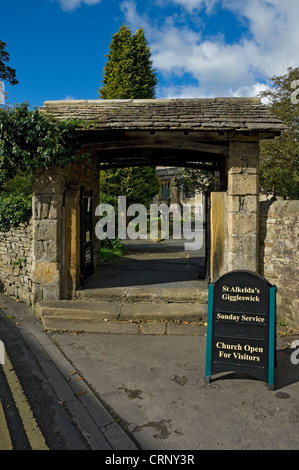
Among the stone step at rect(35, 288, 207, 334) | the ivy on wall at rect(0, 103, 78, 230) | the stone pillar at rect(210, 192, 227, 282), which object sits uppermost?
the ivy on wall at rect(0, 103, 78, 230)

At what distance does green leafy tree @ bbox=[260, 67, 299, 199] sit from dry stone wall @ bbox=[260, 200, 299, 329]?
29.1 ft

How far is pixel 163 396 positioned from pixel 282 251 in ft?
11.4

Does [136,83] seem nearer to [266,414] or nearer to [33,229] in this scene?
[33,229]

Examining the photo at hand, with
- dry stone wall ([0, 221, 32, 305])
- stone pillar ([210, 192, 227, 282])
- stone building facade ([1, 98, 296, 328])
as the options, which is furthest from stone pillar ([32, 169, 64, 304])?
stone pillar ([210, 192, 227, 282])

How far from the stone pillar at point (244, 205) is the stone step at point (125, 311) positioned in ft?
3.52

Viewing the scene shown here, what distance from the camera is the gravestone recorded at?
3.67m

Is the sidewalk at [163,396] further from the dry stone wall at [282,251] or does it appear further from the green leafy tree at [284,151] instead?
the green leafy tree at [284,151]

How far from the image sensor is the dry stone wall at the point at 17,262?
22.3ft

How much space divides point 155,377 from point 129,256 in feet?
25.4

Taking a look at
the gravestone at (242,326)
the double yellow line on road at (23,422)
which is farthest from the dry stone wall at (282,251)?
the double yellow line on road at (23,422)

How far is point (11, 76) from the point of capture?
20969 millimetres

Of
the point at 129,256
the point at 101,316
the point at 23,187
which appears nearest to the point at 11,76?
the point at 23,187

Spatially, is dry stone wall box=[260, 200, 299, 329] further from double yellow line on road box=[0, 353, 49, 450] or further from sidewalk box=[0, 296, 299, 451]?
double yellow line on road box=[0, 353, 49, 450]

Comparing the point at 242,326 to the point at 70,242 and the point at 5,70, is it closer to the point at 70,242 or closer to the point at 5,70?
the point at 70,242
